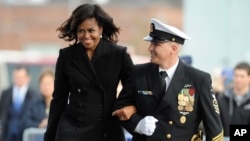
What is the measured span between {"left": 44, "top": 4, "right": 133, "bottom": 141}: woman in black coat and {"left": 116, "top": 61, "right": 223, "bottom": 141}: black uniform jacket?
0.78ft

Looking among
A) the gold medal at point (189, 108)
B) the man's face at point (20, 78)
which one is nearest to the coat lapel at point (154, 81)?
the gold medal at point (189, 108)

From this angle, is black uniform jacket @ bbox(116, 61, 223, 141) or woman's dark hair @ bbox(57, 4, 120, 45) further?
woman's dark hair @ bbox(57, 4, 120, 45)

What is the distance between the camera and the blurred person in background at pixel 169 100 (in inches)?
240

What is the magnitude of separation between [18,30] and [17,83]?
26485 millimetres

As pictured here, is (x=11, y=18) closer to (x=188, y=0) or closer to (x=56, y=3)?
(x=56, y=3)

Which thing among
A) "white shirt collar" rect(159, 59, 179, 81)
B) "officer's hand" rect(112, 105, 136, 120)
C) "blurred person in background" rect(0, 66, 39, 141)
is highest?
"white shirt collar" rect(159, 59, 179, 81)

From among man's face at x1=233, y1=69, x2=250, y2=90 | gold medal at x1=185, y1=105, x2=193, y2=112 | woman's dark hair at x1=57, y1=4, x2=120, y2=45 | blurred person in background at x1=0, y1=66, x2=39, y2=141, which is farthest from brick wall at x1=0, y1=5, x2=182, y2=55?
gold medal at x1=185, y1=105, x2=193, y2=112

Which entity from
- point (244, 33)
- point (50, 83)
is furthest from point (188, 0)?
point (50, 83)

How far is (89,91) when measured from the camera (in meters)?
6.43

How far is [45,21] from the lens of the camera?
1507 inches

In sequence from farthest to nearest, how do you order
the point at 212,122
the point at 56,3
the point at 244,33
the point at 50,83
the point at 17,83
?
the point at 56,3 < the point at 244,33 < the point at 17,83 < the point at 50,83 < the point at 212,122

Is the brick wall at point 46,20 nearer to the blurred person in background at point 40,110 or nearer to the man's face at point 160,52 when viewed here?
the blurred person in background at point 40,110

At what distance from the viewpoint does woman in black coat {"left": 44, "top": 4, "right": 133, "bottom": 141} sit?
6.43m

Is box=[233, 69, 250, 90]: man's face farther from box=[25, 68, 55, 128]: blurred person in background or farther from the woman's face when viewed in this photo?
the woman's face
